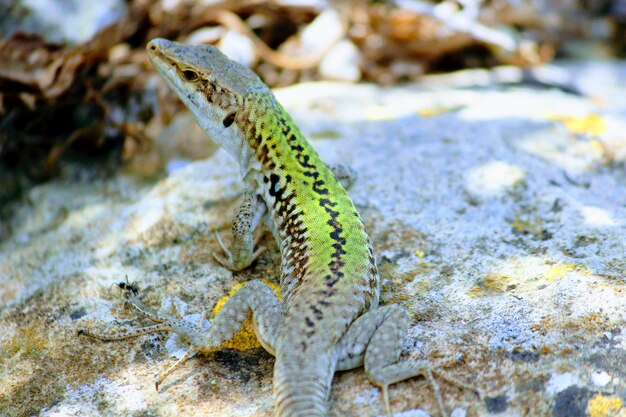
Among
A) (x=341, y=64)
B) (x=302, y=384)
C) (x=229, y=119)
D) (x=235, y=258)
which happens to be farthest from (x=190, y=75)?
(x=341, y=64)

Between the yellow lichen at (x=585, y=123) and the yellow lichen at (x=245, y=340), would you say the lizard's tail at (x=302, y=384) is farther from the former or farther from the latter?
the yellow lichen at (x=585, y=123)

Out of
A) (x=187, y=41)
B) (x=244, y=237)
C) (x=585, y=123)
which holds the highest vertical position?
(x=187, y=41)

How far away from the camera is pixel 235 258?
3975 mm

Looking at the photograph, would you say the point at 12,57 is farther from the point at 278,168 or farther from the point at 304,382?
the point at 304,382

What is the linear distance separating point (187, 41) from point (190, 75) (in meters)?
2.74

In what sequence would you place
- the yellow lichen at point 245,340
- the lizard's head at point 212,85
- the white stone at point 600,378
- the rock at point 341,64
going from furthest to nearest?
1. the rock at point 341,64
2. the lizard's head at point 212,85
3. the yellow lichen at point 245,340
4. the white stone at point 600,378

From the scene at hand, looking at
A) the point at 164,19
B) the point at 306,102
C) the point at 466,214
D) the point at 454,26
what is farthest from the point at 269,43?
the point at 466,214

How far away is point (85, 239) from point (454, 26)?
17.1ft

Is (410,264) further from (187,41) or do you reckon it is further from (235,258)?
(187,41)

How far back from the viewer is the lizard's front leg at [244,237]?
3.95m

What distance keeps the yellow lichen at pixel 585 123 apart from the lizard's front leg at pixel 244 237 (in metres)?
2.96

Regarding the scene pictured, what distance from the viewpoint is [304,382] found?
2.82 m

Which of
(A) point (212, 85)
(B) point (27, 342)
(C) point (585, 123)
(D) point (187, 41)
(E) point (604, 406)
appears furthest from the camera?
(D) point (187, 41)

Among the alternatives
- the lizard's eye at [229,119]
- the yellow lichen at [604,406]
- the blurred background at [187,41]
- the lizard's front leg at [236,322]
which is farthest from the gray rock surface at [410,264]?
the lizard's eye at [229,119]
